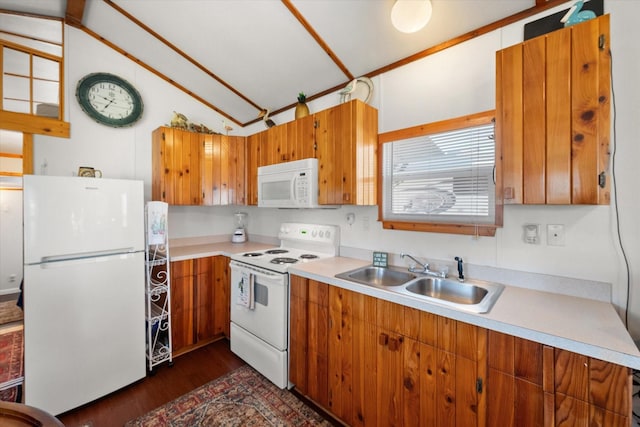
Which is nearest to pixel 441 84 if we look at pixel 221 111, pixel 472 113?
pixel 472 113

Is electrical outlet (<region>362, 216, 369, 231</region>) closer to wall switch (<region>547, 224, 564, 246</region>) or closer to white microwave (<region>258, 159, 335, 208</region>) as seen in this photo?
white microwave (<region>258, 159, 335, 208</region>)

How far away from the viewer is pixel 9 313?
128 inches

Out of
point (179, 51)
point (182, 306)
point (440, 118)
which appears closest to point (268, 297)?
point (182, 306)

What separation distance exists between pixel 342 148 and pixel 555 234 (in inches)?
55.9

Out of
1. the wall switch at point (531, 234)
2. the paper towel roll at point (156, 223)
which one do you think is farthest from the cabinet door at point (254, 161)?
the wall switch at point (531, 234)

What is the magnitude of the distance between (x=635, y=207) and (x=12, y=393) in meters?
4.07

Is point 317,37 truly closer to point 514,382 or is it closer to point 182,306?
point 514,382

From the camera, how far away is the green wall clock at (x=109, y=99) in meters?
2.43

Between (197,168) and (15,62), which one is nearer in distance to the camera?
(15,62)

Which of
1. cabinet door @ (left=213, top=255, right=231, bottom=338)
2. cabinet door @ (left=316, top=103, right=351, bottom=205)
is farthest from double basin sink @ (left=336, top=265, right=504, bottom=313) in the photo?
cabinet door @ (left=213, top=255, right=231, bottom=338)

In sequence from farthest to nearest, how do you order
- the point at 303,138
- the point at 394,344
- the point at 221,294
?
the point at 221,294, the point at 303,138, the point at 394,344

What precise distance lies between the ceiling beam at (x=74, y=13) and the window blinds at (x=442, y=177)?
2743 mm

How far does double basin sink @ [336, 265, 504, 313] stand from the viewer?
146 cm

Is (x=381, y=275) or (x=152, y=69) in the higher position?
(x=152, y=69)
